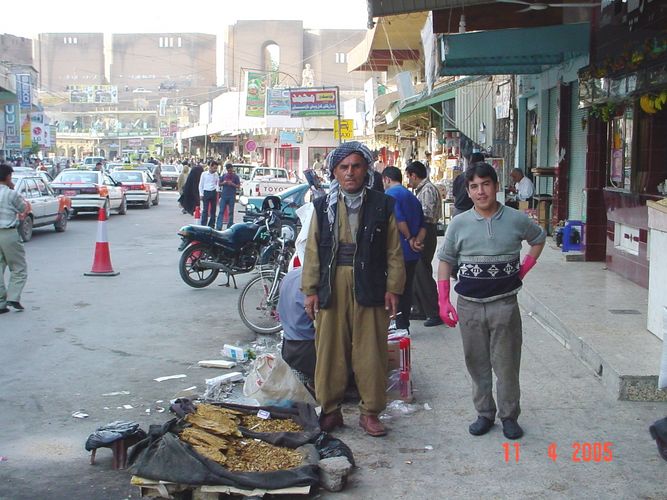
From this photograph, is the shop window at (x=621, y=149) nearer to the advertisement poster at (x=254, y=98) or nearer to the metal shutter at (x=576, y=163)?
the metal shutter at (x=576, y=163)

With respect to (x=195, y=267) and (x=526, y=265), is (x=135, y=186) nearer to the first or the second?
(x=195, y=267)

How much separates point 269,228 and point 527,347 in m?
4.46

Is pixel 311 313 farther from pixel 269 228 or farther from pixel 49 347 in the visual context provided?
pixel 269 228

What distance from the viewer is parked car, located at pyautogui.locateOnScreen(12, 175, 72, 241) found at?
784 inches

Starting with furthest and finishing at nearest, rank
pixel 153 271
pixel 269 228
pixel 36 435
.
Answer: pixel 153 271 < pixel 269 228 < pixel 36 435

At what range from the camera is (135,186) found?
108ft

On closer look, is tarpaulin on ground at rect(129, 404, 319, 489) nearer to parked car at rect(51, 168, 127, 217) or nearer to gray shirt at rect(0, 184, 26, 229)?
gray shirt at rect(0, 184, 26, 229)

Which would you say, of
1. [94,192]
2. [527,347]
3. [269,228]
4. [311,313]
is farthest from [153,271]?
[94,192]

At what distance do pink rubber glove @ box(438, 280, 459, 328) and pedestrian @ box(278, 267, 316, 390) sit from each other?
1.33 metres

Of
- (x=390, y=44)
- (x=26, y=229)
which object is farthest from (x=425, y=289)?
(x=390, y=44)

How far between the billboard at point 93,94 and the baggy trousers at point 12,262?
117281mm

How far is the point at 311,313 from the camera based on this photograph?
563 centimetres

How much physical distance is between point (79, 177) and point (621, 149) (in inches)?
789

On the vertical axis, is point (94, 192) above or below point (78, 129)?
below
